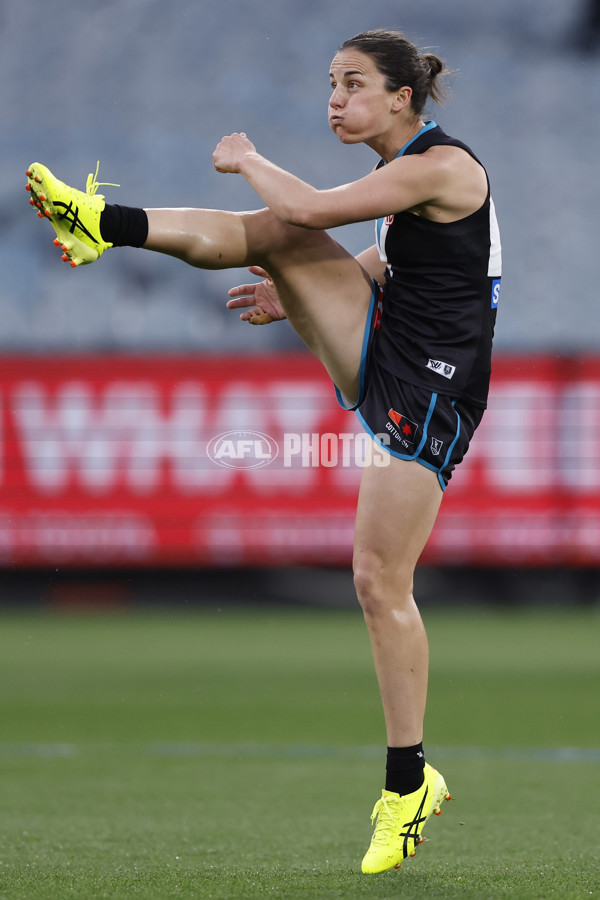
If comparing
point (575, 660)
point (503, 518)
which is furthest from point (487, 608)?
point (575, 660)

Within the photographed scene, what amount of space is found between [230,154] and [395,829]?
135cm

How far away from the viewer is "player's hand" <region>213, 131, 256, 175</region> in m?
2.36

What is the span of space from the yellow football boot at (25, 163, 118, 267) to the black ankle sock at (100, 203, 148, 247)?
0.01 meters

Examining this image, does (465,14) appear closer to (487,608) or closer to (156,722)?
(487,608)

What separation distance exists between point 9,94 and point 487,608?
6.03m

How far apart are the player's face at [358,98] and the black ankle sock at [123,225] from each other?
1.42ft

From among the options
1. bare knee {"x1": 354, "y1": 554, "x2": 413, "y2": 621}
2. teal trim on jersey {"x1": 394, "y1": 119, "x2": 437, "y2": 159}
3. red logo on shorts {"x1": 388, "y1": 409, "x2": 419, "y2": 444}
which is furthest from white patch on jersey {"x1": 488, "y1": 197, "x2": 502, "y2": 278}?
bare knee {"x1": 354, "y1": 554, "x2": 413, "y2": 621}

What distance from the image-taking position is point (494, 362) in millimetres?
7793

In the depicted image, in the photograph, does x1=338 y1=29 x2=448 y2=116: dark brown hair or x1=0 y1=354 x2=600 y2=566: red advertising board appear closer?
x1=338 y1=29 x2=448 y2=116: dark brown hair

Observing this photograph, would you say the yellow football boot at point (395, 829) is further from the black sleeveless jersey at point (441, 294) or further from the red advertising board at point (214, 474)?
the red advertising board at point (214, 474)

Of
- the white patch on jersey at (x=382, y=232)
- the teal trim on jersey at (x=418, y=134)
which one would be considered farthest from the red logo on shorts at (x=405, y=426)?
the teal trim on jersey at (x=418, y=134)

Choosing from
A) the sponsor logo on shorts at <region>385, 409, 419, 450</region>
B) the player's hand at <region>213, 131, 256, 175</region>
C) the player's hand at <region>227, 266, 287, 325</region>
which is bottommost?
the sponsor logo on shorts at <region>385, 409, 419, 450</region>

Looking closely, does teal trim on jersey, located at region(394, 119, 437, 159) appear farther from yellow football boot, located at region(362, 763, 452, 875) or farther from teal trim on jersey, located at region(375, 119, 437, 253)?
yellow football boot, located at region(362, 763, 452, 875)

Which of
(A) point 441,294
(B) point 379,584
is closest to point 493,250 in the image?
(A) point 441,294
